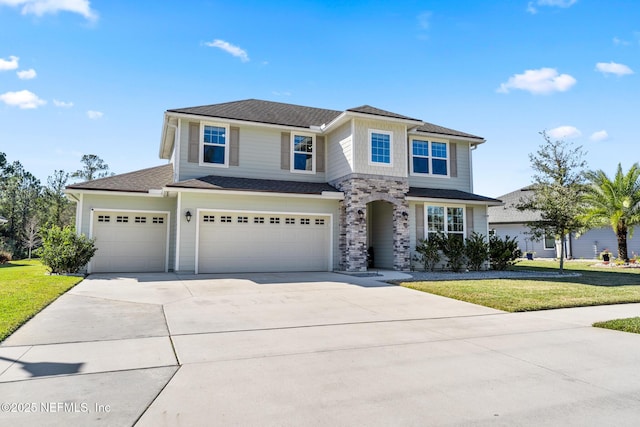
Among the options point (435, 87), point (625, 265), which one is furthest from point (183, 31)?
point (625, 265)

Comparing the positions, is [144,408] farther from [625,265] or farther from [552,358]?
[625,265]

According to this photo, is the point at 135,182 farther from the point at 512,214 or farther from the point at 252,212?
the point at 512,214

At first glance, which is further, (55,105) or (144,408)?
(55,105)

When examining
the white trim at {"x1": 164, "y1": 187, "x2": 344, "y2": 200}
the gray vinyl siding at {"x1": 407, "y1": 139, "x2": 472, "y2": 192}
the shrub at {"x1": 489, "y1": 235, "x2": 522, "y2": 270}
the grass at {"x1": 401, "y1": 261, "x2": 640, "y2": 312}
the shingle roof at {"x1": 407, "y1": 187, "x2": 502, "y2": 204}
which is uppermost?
the gray vinyl siding at {"x1": 407, "y1": 139, "x2": 472, "y2": 192}

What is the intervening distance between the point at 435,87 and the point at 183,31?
8.75 metres

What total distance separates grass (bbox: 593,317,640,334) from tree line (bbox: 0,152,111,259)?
99.7ft

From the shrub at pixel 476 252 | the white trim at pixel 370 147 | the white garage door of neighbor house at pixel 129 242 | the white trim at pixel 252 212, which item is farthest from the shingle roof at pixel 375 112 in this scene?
the white garage door of neighbor house at pixel 129 242

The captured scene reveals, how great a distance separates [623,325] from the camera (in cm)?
634

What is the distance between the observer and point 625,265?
784 inches

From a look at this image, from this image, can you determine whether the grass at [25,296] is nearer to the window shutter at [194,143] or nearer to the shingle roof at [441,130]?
the window shutter at [194,143]

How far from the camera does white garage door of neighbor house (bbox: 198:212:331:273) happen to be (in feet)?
44.9

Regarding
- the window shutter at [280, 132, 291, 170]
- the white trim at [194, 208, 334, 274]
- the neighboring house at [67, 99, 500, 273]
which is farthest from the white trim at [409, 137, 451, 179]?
the window shutter at [280, 132, 291, 170]

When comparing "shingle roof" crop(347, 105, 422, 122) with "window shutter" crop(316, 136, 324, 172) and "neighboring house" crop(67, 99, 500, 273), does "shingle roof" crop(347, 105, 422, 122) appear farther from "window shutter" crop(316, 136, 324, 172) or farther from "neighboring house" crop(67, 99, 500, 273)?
"window shutter" crop(316, 136, 324, 172)

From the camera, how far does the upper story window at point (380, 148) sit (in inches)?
576
